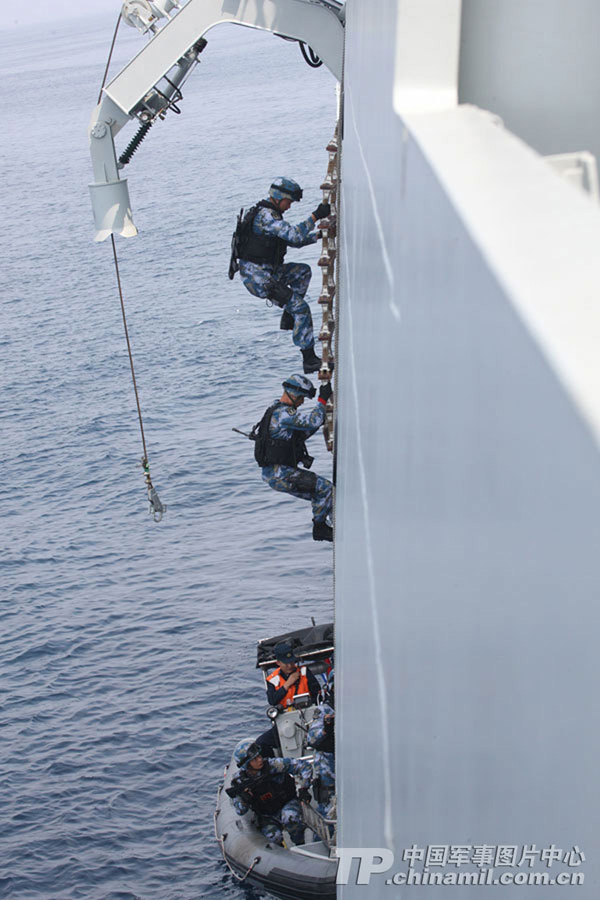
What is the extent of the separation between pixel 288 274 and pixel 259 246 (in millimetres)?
609

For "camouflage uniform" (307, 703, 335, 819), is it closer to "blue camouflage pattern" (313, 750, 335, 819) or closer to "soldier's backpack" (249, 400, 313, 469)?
"blue camouflage pattern" (313, 750, 335, 819)

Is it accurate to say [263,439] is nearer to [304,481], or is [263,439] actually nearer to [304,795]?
[304,481]

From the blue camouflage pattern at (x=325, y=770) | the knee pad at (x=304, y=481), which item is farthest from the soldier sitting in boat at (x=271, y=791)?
the knee pad at (x=304, y=481)

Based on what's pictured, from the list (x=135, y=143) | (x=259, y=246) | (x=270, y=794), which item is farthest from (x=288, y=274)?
(x=270, y=794)

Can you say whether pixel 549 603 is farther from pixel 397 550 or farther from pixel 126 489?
pixel 126 489

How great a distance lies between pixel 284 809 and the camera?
13.2 meters

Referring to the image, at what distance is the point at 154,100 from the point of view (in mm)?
11453

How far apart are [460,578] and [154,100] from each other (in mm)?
11314

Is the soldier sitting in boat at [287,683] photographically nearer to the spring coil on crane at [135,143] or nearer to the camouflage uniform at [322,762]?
the camouflage uniform at [322,762]

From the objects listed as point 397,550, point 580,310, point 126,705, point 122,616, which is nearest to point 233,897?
point 126,705

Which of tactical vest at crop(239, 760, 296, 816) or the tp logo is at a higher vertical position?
the tp logo

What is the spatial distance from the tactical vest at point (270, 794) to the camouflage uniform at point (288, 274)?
549 centimetres

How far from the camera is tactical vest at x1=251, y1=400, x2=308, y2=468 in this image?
11.0 m

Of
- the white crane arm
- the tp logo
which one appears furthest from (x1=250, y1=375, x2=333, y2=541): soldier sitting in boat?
the tp logo
